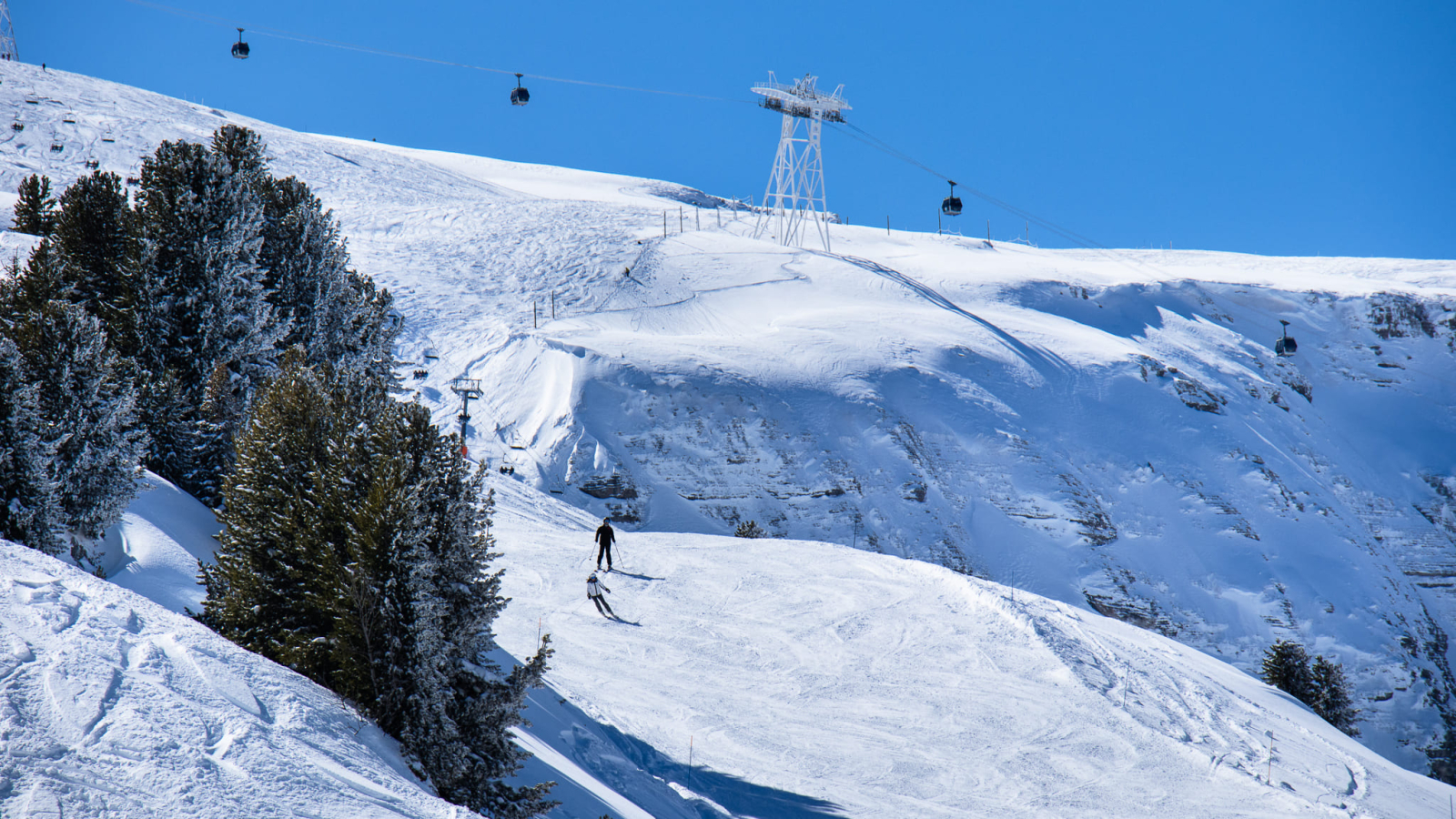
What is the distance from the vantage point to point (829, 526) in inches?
1737

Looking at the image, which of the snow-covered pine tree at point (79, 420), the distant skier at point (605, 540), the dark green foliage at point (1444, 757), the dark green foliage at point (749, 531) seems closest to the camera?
the snow-covered pine tree at point (79, 420)

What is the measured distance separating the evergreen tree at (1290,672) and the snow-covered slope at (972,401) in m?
6.05

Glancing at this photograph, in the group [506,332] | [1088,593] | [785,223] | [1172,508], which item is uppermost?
[785,223]

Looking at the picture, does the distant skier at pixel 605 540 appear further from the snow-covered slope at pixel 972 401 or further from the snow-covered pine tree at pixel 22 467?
the snow-covered slope at pixel 972 401

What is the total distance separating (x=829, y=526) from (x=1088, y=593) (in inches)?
446

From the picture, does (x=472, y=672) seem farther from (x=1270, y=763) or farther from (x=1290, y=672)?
(x=1290, y=672)

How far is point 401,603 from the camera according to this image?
40.7 feet

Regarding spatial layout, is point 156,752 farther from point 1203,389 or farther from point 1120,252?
point 1120,252

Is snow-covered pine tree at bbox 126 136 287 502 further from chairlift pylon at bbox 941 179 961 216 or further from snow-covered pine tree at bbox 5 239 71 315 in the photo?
chairlift pylon at bbox 941 179 961 216

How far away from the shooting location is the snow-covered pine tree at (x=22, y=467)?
1530 centimetres

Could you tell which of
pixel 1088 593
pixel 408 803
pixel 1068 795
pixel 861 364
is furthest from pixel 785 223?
pixel 408 803

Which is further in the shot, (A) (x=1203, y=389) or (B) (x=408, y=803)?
(A) (x=1203, y=389)

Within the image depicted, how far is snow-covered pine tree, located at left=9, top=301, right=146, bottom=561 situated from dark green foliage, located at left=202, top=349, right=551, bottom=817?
4.08m

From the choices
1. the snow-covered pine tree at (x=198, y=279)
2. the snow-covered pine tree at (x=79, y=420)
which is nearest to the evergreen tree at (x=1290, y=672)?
the snow-covered pine tree at (x=198, y=279)
